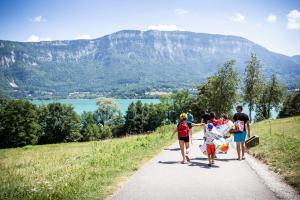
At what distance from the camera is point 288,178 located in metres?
10.7

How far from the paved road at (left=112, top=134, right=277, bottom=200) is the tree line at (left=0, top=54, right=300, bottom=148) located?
4831 centimetres

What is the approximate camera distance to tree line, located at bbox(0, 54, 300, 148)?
61.9m

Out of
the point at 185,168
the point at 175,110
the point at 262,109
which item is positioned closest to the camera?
the point at 185,168

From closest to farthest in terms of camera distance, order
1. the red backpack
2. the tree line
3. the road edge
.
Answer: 1. the road edge
2. the red backpack
3. the tree line

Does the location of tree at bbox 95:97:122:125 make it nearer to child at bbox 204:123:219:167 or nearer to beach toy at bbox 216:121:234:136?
beach toy at bbox 216:121:234:136

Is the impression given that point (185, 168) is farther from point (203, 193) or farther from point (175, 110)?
point (175, 110)

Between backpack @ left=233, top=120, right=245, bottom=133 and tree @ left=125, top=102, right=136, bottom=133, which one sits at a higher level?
backpack @ left=233, top=120, right=245, bottom=133

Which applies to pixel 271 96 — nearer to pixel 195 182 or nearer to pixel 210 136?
pixel 210 136

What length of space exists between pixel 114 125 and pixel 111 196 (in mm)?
88369

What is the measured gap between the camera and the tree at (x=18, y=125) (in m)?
68.9

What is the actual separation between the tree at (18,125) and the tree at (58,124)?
5727 millimetres


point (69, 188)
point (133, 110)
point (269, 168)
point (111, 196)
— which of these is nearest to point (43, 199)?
point (69, 188)

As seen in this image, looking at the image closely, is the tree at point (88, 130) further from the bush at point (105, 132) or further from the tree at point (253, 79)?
the tree at point (253, 79)

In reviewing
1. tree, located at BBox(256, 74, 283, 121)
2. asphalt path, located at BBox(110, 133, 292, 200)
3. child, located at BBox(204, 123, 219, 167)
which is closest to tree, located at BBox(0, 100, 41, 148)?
tree, located at BBox(256, 74, 283, 121)
